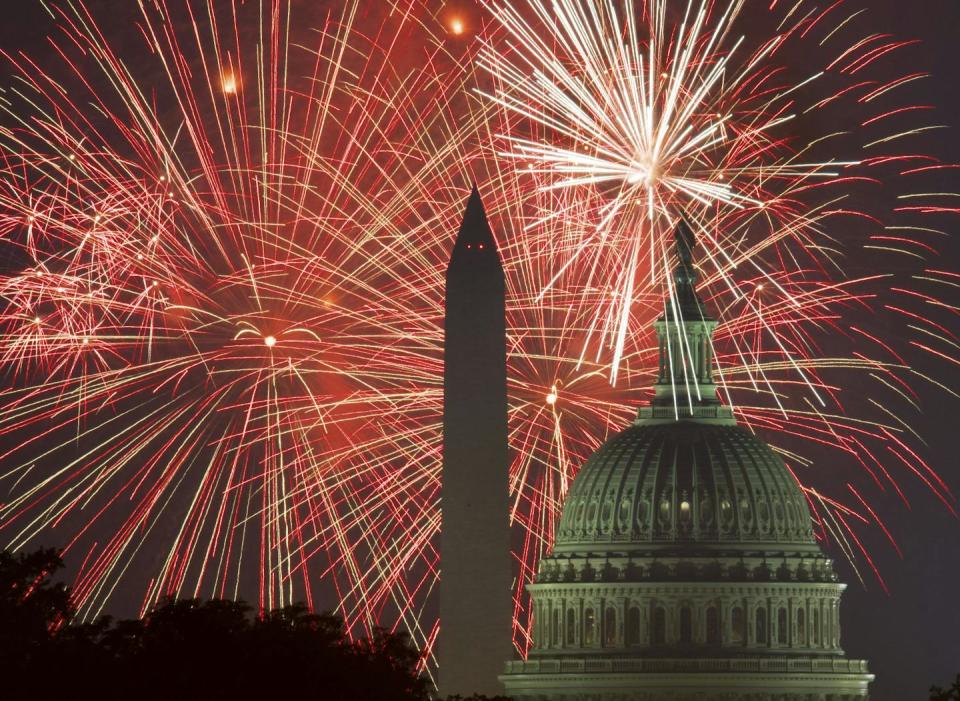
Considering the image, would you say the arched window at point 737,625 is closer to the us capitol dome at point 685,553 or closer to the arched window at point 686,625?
the us capitol dome at point 685,553

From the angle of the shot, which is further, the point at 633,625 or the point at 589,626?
the point at 633,625

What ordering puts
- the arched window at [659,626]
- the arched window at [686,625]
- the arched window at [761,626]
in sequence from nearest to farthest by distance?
the arched window at [659,626] < the arched window at [686,625] < the arched window at [761,626]

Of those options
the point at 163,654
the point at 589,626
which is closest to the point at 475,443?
the point at 163,654

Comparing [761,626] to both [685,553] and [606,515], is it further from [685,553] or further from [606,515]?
[606,515]

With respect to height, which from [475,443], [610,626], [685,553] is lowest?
[475,443]

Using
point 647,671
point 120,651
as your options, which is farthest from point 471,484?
point 647,671

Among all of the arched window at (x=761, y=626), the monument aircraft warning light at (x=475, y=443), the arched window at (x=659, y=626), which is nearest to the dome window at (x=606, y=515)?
the arched window at (x=659, y=626)

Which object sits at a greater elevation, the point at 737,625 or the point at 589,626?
the point at 737,625
